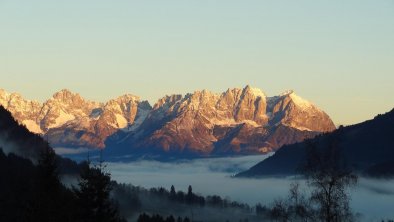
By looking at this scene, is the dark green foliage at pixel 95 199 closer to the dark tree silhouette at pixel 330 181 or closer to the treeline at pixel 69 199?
the treeline at pixel 69 199

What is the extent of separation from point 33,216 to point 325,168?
22.9 metres

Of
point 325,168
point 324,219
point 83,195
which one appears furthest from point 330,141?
point 83,195

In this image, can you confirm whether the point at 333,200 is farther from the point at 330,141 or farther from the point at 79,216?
the point at 79,216

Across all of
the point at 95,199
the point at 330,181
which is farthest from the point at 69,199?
the point at 330,181

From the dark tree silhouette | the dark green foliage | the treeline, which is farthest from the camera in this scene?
the dark green foliage

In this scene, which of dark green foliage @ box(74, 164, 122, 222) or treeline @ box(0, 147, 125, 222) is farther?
dark green foliage @ box(74, 164, 122, 222)

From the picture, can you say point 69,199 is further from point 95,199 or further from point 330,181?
point 330,181

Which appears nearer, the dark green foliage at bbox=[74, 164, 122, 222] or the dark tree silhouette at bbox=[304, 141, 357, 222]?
the dark tree silhouette at bbox=[304, 141, 357, 222]

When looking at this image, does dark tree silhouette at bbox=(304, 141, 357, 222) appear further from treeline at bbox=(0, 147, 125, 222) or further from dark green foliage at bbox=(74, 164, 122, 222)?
treeline at bbox=(0, 147, 125, 222)

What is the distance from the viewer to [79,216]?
6444 centimetres

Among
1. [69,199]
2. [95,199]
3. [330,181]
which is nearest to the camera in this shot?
[330,181]

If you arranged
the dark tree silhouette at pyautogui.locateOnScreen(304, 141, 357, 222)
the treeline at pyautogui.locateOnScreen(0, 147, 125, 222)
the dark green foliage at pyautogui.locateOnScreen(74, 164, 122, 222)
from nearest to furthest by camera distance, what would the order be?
the treeline at pyautogui.locateOnScreen(0, 147, 125, 222), the dark tree silhouette at pyautogui.locateOnScreen(304, 141, 357, 222), the dark green foliage at pyautogui.locateOnScreen(74, 164, 122, 222)

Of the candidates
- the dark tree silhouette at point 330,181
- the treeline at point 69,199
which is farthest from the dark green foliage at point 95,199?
the dark tree silhouette at point 330,181

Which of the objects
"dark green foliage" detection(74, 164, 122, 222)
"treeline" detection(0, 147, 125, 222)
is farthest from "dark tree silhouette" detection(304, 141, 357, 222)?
"treeline" detection(0, 147, 125, 222)
